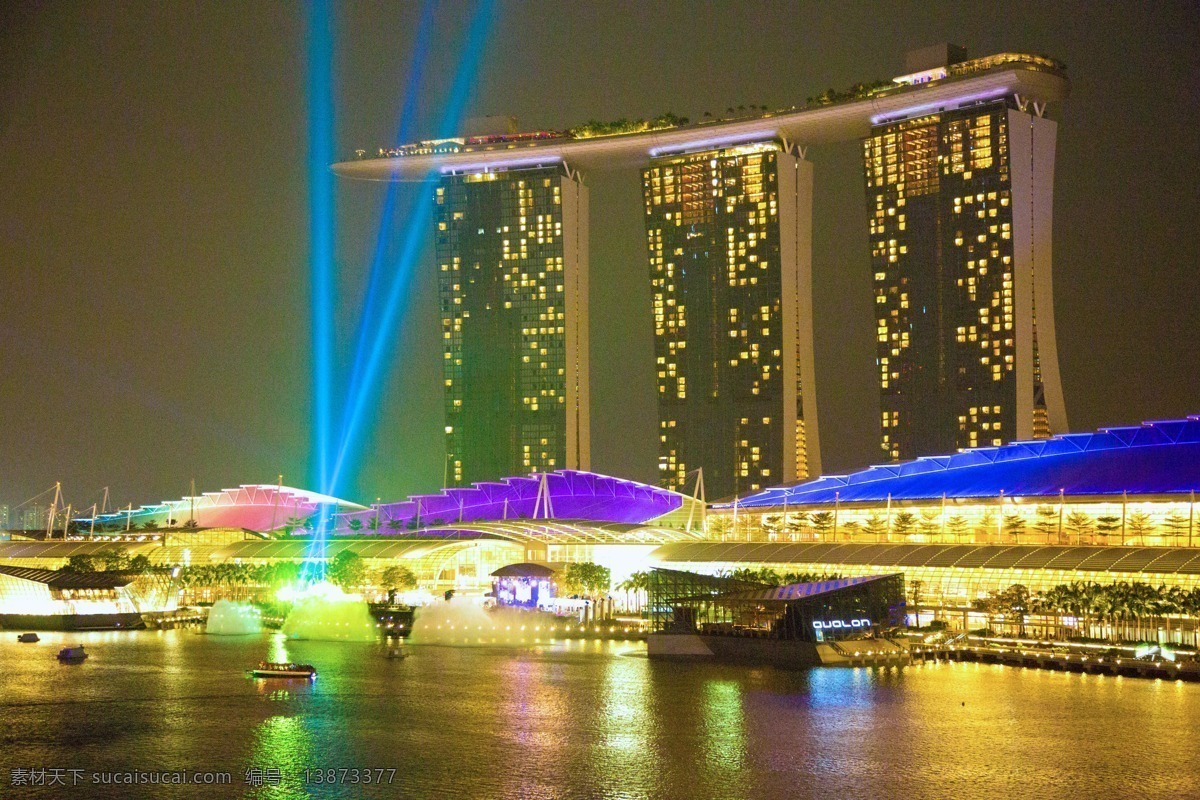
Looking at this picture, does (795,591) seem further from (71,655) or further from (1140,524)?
(71,655)

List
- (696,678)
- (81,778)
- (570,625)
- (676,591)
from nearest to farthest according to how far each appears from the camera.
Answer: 1. (81,778)
2. (696,678)
3. (676,591)
4. (570,625)

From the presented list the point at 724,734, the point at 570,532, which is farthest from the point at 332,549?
the point at 724,734

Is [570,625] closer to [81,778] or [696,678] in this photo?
[696,678]

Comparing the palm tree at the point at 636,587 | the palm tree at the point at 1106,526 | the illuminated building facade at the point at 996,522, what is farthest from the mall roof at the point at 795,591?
the palm tree at the point at 636,587

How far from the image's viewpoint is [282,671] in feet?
342

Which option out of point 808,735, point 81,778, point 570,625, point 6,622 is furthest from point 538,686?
point 6,622

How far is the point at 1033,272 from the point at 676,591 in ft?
306

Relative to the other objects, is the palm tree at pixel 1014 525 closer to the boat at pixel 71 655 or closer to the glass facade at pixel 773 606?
the glass facade at pixel 773 606

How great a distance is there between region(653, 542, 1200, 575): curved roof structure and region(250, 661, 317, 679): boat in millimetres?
58073

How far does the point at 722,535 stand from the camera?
181 meters

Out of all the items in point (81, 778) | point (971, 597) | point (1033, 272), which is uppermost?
point (1033, 272)

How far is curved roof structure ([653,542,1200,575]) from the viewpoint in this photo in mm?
119250

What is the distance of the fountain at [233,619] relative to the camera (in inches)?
6156

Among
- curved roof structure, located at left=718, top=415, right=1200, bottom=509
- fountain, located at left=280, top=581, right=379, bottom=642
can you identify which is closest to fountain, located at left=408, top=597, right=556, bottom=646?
fountain, located at left=280, top=581, right=379, bottom=642
